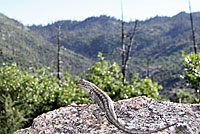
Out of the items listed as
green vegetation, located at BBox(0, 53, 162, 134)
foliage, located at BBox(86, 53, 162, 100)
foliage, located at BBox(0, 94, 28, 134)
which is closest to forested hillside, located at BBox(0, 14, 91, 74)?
green vegetation, located at BBox(0, 53, 162, 134)

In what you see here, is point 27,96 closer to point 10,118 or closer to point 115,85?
point 10,118

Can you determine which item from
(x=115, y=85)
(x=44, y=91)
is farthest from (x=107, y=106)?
(x=44, y=91)

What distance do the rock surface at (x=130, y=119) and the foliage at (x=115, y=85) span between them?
967 cm

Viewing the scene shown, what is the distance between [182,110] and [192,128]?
2.42 feet

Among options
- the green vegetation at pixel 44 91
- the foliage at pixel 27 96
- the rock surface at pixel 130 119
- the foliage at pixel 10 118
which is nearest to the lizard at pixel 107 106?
the rock surface at pixel 130 119

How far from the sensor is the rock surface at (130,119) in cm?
493

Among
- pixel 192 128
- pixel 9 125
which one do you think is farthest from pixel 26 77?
pixel 192 128

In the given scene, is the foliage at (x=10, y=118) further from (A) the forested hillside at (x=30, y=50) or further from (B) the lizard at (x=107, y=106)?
(A) the forested hillside at (x=30, y=50)

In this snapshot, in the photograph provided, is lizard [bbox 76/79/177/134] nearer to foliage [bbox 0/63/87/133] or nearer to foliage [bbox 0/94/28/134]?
foliage [bbox 0/63/87/133]

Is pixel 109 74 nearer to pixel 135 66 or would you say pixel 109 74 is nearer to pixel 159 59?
pixel 135 66

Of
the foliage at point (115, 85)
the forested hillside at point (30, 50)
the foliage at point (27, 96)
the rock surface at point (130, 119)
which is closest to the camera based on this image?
the rock surface at point (130, 119)

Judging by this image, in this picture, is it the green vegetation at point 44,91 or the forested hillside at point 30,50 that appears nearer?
the green vegetation at point 44,91

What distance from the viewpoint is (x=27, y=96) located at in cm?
1798

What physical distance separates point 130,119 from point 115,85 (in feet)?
36.8
